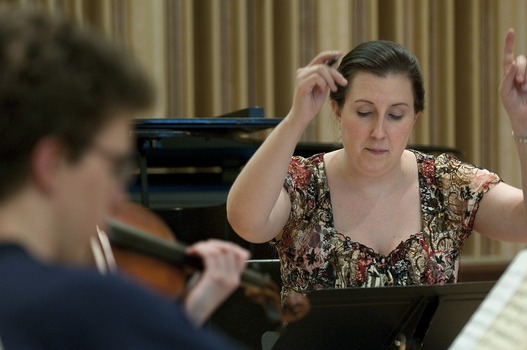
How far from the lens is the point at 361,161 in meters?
2.35

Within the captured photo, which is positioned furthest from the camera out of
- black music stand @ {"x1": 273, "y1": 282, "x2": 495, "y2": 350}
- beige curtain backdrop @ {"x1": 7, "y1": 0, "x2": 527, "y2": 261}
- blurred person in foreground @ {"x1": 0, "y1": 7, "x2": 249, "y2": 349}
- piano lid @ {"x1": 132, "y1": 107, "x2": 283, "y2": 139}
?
beige curtain backdrop @ {"x1": 7, "y1": 0, "x2": 527, "y2": 261}

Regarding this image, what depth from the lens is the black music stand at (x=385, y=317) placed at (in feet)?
5.98

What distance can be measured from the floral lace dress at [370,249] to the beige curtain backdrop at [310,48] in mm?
1384

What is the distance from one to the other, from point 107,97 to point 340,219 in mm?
1553

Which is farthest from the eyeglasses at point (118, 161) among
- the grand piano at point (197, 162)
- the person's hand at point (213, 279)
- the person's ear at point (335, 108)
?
the grand piano at point (197, 162)

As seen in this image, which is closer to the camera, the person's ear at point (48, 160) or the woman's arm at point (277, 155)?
the person's ear at point (48, 160)

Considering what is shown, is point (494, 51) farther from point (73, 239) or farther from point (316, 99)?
point (73, 239)

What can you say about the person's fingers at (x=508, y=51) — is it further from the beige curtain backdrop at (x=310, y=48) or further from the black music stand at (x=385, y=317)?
the beige curtain backdrop at (x=310, y=48)

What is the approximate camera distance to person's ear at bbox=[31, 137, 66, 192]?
0.83m

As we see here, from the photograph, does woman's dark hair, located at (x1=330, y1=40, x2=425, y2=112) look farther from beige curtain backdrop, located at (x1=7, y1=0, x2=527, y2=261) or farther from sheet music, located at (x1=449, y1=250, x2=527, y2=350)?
beige curtain backdrop, located at (x1=7, y1=0, x2=527, y2=261)

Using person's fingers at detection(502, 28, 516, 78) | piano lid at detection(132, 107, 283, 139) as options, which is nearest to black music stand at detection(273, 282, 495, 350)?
person's fingers at detection(502, 28, 516, 78)

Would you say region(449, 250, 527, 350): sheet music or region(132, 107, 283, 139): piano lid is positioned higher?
region(132, 107, 283, 139): piano lid

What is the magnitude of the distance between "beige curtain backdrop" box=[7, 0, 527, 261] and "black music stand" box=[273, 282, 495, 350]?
1911 mm

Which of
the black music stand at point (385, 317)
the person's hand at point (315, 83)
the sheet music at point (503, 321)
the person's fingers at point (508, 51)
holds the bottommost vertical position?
the black music stand at point (385, 317)
